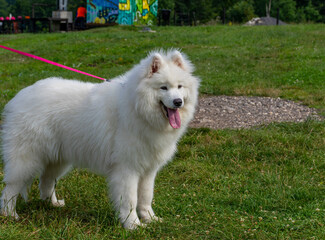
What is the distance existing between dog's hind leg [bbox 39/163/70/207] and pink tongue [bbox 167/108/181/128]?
1458 mm

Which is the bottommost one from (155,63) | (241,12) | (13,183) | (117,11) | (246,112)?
(13,183)

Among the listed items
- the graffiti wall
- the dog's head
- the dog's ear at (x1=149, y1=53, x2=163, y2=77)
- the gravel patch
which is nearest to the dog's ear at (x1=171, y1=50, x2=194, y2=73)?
the dog's head

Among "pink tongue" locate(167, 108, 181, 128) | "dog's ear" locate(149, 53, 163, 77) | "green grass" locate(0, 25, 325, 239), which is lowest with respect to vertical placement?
"green grass" locate(0, 25, 325, 239)

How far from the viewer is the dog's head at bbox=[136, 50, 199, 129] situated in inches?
143

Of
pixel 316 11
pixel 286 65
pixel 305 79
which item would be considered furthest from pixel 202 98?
pixel 316 11

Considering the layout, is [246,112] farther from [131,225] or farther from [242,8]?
[242,8]

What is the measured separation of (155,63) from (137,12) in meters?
29.5

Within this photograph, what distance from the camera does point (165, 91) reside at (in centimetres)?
366

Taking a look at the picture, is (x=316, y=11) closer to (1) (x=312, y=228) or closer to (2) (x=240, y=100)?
(2) (x=240, y=100)

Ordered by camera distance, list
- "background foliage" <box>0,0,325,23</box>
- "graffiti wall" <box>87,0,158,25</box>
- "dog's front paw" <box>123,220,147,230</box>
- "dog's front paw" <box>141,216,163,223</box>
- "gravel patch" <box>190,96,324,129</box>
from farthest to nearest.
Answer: "background foliage" <box>0,0,325,23</box> → "graffiti wall" <box>87,0,158,25</box> → "gravel patch" <box>190,96,324,129</box> → "dog's front paw" <box>141,216,163,223</box> → "dog's front paw" <box>123,220,147,230</box>

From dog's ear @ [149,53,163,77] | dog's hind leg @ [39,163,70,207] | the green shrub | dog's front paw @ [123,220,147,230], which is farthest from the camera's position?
the green shrub

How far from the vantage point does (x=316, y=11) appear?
55531 millimetres

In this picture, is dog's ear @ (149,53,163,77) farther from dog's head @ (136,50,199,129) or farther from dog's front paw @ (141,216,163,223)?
dog's front paw @ (141,216,163,223)

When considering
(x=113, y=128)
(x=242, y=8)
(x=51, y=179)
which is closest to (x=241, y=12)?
(x=242, y=8)
